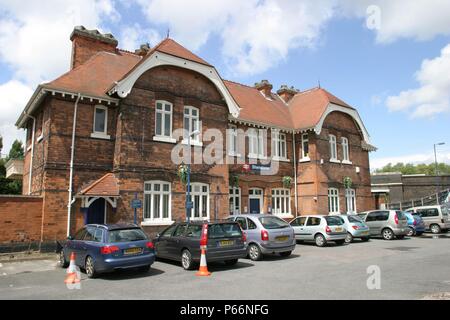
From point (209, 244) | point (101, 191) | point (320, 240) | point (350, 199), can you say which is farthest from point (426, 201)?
point (209, 244)

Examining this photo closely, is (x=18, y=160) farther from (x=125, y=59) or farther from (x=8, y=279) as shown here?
(x=8, y=279)

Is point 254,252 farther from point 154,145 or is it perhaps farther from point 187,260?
point 154,145

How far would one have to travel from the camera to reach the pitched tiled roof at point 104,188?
50.2ft

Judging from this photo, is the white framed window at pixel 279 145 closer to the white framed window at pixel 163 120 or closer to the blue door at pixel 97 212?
the white framed window at pixel 163 120

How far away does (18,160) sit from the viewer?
2205 centimetres

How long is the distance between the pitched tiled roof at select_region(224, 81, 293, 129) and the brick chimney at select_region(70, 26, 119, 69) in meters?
8.48

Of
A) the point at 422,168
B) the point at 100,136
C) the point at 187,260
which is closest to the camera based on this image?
the point at 187,260

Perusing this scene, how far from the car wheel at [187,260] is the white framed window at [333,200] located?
52.2ft

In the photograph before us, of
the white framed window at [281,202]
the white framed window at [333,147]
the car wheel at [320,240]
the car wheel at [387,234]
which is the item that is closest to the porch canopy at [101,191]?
the car wheel at [320,240]

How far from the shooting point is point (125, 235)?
1061 cm

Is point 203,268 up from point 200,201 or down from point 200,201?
down

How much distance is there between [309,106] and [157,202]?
1464 centimetres
